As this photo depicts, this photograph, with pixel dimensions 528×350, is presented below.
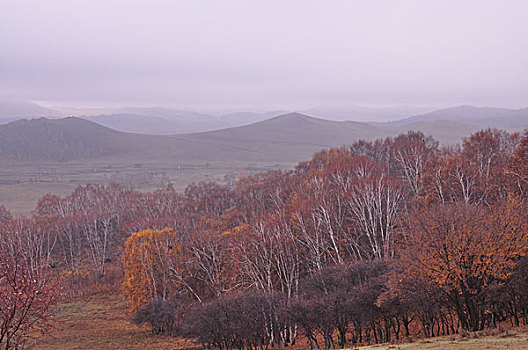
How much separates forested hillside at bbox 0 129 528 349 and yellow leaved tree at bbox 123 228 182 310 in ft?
0.57

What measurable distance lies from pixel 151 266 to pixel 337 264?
2826 cm

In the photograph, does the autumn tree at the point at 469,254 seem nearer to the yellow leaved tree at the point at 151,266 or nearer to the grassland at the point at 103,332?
the grassland at the point at 103,332

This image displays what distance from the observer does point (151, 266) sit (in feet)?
174

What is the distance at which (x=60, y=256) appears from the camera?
85.4 m

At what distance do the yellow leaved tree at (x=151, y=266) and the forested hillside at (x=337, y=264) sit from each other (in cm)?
17

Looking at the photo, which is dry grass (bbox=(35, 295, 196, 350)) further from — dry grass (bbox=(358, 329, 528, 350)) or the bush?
dry grass (bbox=(358, 329, 528, 350))

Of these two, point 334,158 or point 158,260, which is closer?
point 158,260

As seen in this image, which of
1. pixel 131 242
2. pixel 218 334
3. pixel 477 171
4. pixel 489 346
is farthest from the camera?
pixel 131 242

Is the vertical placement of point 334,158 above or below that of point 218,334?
above

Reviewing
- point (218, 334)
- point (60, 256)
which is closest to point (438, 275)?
point (218, 334)

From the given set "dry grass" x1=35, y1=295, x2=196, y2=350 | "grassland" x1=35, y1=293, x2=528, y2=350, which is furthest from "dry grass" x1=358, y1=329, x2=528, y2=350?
"dry grass" x1=35, y1=295, x2=196, y2=350

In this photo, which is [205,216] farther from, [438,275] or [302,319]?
[438,275]

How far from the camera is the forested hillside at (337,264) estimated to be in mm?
22641

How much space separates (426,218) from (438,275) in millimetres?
4318
